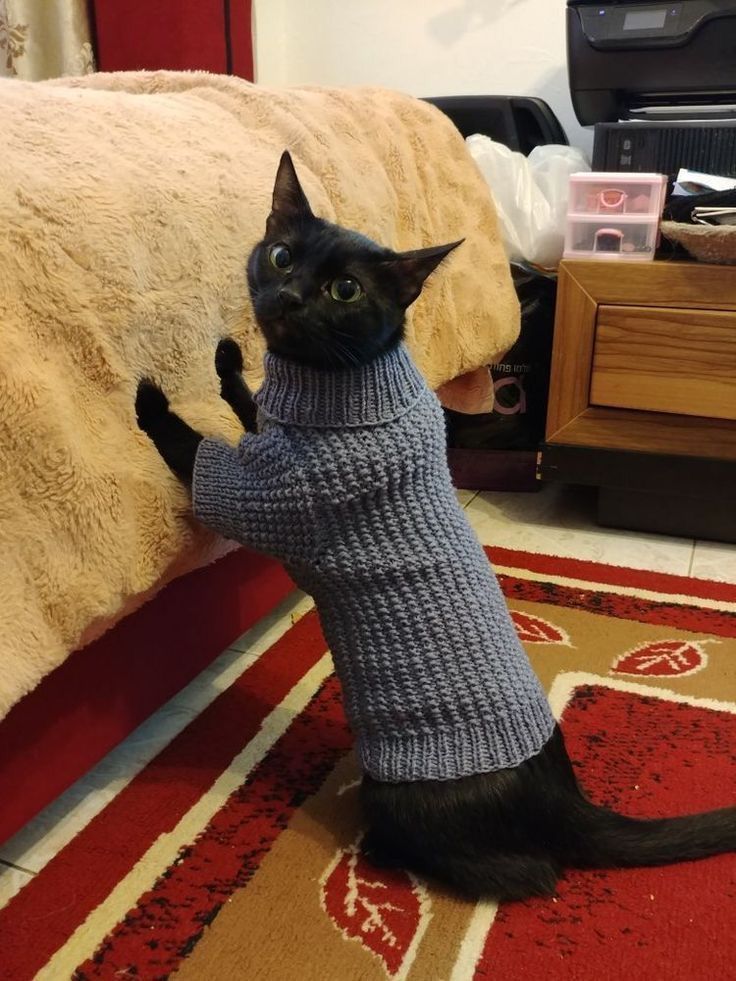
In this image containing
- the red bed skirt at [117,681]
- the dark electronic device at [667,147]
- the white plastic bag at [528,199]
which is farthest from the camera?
the white plastic bag at [528,199]

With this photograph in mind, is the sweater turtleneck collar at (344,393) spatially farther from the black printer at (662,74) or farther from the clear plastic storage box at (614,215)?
the black printer at (662,74)

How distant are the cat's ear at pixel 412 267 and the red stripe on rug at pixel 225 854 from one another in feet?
1.78

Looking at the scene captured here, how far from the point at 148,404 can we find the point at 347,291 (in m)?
0.22

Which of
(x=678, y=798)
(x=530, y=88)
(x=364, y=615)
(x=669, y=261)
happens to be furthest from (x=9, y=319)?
(x=530, y=88)

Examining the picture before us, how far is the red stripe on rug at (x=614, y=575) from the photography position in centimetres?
136

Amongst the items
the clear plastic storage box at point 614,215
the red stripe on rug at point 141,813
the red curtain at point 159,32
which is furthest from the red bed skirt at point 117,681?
the red curtain at point 159,32

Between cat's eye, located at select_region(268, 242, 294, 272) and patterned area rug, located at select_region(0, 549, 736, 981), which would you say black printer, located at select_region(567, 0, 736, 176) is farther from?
cat's eye, located at select_region(268, 242, 294, 272)

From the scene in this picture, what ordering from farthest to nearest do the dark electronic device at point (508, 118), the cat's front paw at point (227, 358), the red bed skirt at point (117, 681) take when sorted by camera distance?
1. the dark electronic device at point (508, 118)
2. the cat's front paw at point (227, 358)
3. the red bed skirt at point (117, 681)

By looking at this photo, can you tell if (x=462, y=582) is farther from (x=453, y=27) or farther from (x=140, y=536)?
(x=453, y=27)

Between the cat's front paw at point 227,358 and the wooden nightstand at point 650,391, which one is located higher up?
the cat's front paw at point 227,358

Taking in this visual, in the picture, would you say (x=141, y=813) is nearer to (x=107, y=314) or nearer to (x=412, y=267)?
(x=107, y=314)

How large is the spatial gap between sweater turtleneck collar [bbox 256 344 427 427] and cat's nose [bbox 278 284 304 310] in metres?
0.05

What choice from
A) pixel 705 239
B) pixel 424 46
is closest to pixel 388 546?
pixel 705 239

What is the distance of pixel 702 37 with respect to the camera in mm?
1450
